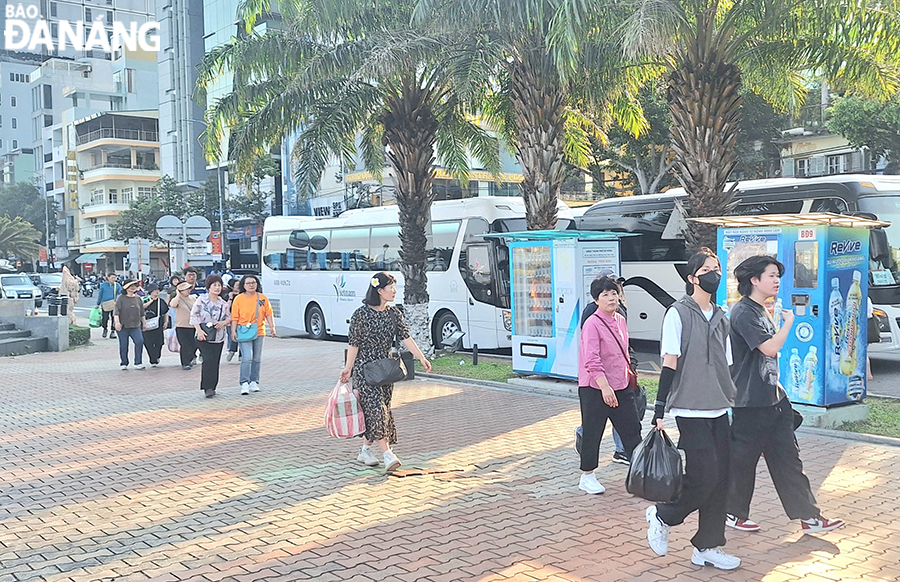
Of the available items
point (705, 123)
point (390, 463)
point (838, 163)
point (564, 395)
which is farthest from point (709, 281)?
point (838, 163)

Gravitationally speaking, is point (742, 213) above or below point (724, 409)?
above

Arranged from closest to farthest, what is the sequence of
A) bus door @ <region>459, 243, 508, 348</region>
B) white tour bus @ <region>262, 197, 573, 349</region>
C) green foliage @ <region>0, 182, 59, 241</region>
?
bus door @ <region>459, 243, 508, 348</region>
white tour bus @ <region>262, 197, 573, 349</region>
green foliage @ <region>0, 182, 59, 241</region>

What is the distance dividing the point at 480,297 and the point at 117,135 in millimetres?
60201

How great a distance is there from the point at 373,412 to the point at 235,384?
6.77m

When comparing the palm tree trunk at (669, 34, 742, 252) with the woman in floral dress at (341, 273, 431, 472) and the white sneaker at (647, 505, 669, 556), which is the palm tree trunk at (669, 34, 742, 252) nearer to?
the woman in floral dress at (341, 273, 431, 472)

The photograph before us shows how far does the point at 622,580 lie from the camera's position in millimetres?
4691

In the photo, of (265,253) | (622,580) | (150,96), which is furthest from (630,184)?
(150,96)

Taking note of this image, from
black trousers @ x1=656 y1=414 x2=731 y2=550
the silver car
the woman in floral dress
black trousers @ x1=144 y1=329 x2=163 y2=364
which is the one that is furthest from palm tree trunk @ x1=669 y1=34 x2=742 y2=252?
the silver car

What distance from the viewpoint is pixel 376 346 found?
7258mm

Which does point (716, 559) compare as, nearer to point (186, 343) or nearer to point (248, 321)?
point (248, 321)

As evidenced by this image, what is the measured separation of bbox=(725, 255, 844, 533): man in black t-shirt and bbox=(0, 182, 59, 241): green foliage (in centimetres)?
7881

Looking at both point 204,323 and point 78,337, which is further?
point 78,337

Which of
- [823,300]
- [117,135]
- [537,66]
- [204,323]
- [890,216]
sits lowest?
[204,323]

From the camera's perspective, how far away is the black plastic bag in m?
4.71
